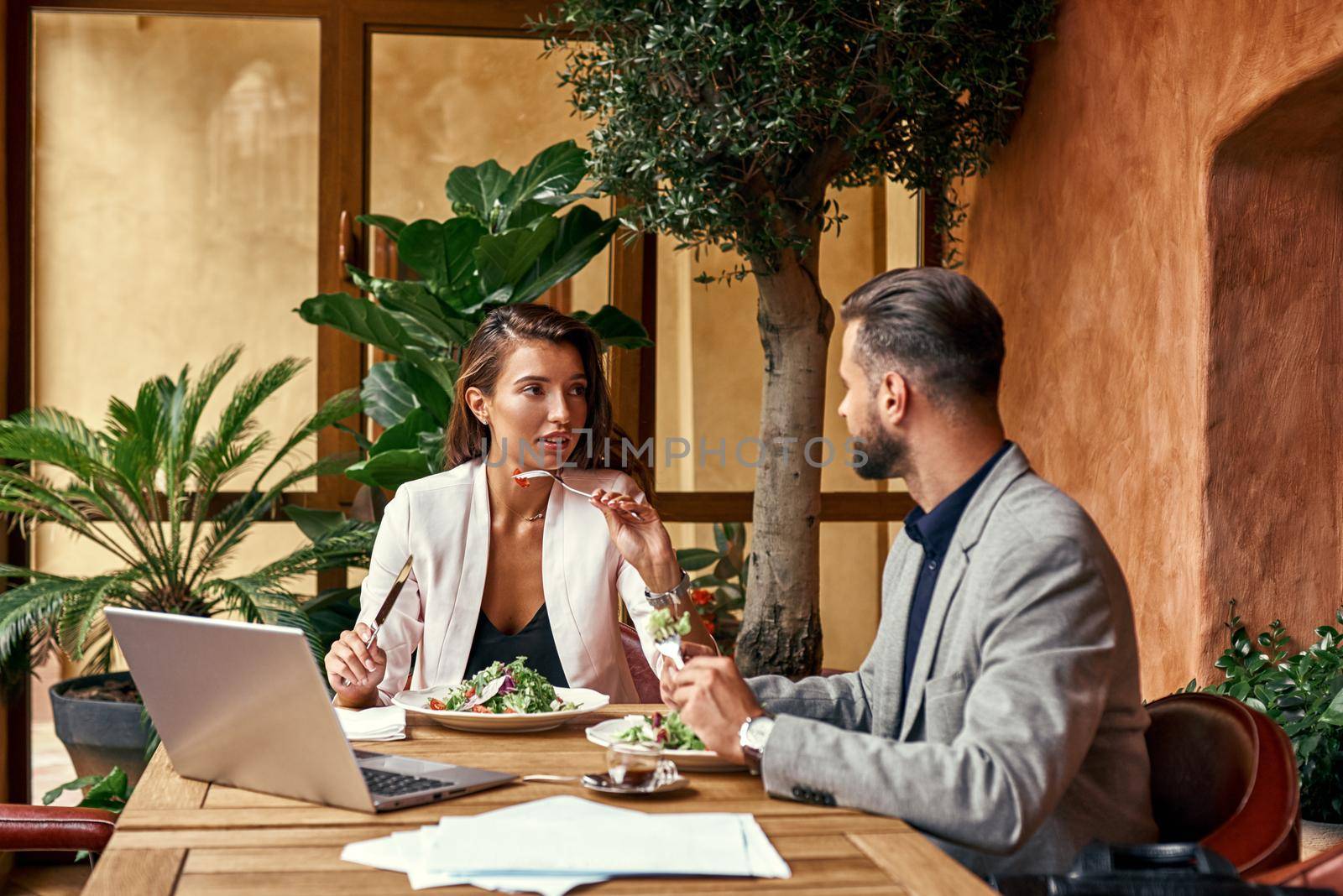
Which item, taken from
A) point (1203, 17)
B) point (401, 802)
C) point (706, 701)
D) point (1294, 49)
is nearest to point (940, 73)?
point (1203, 17)

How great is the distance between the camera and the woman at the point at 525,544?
2.66m

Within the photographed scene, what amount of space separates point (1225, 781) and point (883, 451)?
0.59m

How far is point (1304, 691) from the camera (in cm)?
277

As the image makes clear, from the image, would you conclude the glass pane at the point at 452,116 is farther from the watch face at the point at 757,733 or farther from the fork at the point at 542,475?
the watch face at the point at 757,733

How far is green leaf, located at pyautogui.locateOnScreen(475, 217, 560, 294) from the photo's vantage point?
3.59 m

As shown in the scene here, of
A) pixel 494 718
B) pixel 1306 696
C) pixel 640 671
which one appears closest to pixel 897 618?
pixel 494 718

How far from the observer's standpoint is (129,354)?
466 cm

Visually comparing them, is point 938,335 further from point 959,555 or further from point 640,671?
point 640,671

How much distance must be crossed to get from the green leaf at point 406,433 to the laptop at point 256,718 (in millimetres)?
2157

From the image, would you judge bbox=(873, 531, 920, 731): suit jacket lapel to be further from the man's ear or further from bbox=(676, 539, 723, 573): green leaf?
bbox=(676, 539, 723, 573): green leaf

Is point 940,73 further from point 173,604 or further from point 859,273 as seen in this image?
point 173,604

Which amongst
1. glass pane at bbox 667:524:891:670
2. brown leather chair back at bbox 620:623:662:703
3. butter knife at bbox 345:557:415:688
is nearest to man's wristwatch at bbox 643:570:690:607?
brown leather chair back at bbox 620:623:662:703

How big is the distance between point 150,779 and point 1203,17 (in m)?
2.77

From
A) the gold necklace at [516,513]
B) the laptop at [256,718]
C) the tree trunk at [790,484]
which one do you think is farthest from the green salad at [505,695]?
the tree trunk at [790,484]
